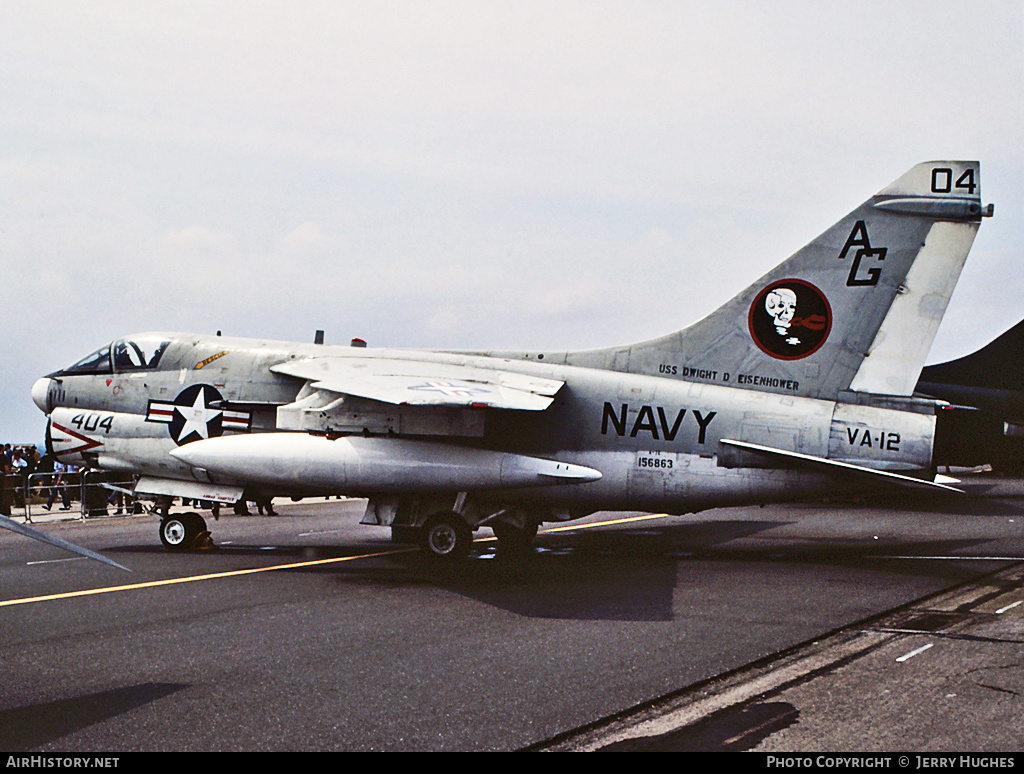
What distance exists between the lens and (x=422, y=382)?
1330cm

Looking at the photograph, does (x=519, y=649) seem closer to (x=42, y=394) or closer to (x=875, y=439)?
(x=875, y=439)

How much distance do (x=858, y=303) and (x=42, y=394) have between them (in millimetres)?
14736

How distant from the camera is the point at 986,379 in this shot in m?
28.4

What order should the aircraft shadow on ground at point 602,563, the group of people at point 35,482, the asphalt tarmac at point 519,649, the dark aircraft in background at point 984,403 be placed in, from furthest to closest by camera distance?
1. the group of people at point 35,482
2. the dark aircraft in background at point 984,403
3. the aircraft shadow on ground at point 602,563
4. the asphalt tarmac at point 519,649

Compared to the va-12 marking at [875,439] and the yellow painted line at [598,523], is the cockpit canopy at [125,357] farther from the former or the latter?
the va-12 marking at [875,439]

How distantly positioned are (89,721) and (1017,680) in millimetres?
6974

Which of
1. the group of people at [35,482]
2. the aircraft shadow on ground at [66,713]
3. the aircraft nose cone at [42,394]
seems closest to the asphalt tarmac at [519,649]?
the aircraft shadow on ground at [66,713]

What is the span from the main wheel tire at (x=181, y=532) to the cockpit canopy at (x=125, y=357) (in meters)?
2.79

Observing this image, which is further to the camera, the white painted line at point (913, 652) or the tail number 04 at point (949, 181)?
the tail number 04 at point (949, 181)

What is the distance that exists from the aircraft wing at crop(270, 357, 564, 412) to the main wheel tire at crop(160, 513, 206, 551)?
3207mm

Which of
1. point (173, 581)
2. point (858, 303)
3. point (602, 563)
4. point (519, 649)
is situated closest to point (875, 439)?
point (858, 303)

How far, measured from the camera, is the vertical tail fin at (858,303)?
13641mm

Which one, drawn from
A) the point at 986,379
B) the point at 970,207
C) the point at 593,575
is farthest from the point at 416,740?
the point at 986,379

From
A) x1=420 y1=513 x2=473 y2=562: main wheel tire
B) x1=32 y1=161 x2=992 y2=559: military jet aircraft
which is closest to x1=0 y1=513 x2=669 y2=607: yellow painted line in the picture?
x1=32 y1=161 x2=992 y2=559: military jet aircraft
